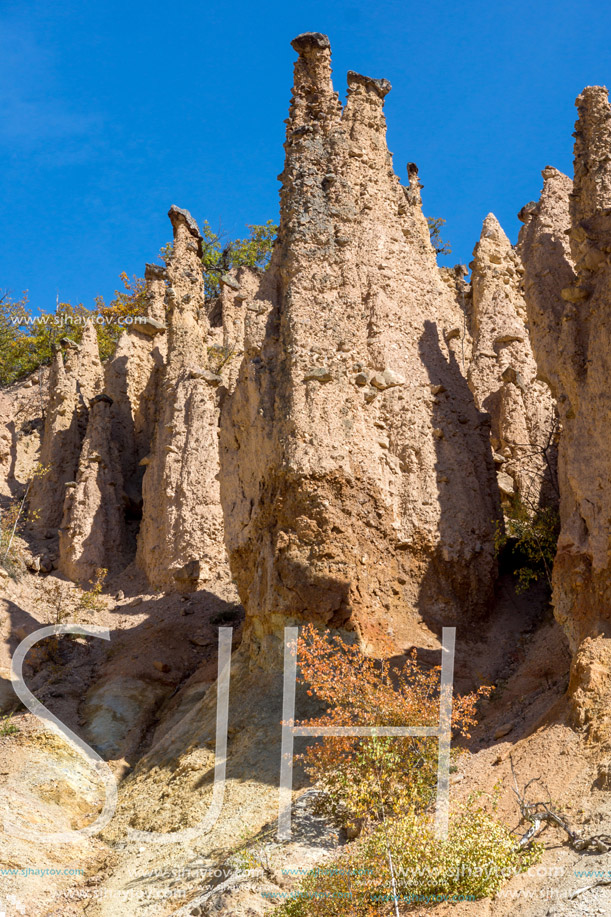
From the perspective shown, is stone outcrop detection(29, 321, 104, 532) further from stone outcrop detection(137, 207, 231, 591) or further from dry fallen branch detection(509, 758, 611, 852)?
dry fallen branch detection(509, 758, 611, 852)

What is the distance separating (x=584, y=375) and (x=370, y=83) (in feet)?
24.8

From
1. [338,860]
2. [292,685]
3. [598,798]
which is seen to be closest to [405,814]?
[338,860]

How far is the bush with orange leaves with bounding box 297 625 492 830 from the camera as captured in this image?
9383 mm

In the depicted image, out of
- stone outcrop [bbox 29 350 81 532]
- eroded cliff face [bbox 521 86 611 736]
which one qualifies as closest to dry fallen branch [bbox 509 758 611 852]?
eroded cliff face [bbox 521 86 611 736]

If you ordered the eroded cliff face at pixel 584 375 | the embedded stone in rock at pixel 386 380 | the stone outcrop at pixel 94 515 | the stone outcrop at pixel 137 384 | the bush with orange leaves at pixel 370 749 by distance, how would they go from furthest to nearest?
the stone outcrop at pixel 137 384, the stone outcrop at pixel 94 515, the embedded stone in rock at pixel 386 380, the eroded cliff face at pixel 584 375, the bush with orange leaves at pixel 370 749

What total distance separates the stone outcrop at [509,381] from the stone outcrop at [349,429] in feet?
3.34

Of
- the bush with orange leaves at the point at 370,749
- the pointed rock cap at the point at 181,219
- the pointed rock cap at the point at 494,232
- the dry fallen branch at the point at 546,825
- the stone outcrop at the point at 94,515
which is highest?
the pointed rock cap at the point at 181,219

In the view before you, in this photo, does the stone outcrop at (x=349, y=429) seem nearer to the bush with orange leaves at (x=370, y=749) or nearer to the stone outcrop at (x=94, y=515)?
the bush with orange leaves at (x=370, y=749)

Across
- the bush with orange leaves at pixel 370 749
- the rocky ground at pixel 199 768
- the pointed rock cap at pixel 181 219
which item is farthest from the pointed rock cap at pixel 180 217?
the bush with orange leaves at pixel 370 749

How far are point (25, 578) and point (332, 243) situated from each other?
8456 millimetres

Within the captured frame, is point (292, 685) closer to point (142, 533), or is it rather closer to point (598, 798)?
point (598, 798)

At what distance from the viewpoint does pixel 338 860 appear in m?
8.74

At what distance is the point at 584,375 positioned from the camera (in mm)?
11211

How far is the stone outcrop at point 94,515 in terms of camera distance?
18328mm
